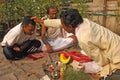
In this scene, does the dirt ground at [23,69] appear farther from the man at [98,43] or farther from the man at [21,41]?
the man at [98,43]

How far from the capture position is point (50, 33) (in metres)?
7.82

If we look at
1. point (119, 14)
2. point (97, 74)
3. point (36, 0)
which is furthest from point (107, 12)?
point (97, 74)

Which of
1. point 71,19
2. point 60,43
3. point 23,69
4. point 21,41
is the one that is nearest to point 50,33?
point 60,43

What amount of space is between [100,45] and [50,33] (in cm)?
450

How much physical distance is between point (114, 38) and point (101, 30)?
18 cm

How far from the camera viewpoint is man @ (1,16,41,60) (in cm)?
641

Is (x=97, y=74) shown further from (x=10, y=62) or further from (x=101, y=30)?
(x=10, y=62)

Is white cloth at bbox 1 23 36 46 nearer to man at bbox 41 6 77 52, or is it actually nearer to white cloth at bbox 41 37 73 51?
man at bbox 41 6 77 52

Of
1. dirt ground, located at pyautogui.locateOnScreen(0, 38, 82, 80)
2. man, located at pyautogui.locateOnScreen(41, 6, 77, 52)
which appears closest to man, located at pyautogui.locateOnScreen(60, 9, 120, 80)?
dirt ground, located at pyautogui.locateOnScreen(0, 38, 82, 80)

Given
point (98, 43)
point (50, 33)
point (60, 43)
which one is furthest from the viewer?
point (50, 33)

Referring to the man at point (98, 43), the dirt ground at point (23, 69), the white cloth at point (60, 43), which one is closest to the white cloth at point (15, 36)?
the dirt ground at point (23, 69)

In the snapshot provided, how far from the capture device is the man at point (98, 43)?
3339mm

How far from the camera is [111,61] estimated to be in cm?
346

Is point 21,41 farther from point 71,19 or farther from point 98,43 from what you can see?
point 98,43
